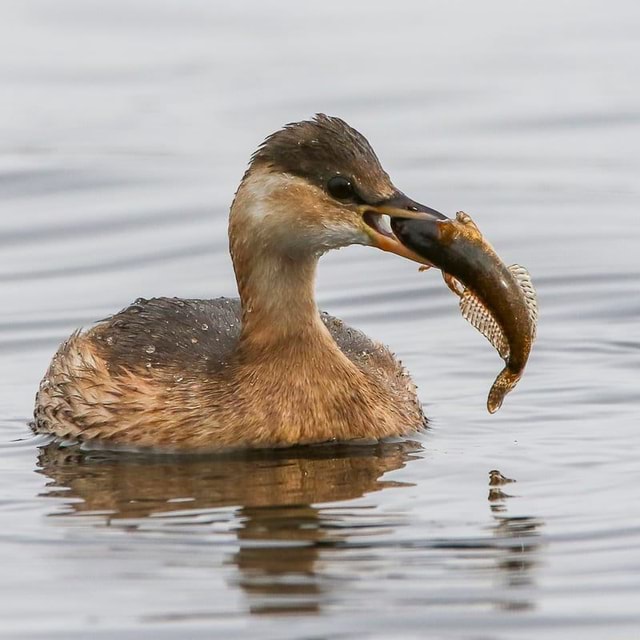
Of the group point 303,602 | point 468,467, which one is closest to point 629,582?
point 303,602

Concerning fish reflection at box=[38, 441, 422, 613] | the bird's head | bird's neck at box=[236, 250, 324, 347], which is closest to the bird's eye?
the bird's head

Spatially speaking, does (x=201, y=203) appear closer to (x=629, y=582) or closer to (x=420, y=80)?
(x=420, y=80)

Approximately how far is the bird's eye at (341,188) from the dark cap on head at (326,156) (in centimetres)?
3

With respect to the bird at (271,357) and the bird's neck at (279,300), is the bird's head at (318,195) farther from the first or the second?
the bird's neck at (279,300)

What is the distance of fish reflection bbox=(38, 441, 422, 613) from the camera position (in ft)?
34.3

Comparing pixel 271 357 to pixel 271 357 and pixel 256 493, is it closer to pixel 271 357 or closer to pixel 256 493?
pixel 271 357

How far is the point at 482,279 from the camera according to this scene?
40.0 feet

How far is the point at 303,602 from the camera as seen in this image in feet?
32.9

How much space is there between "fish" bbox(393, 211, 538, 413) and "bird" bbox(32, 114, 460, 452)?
37 centimetres

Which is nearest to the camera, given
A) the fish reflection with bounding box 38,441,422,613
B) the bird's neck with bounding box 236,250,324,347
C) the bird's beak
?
the fish reflection with bounding box 38,441,422,613

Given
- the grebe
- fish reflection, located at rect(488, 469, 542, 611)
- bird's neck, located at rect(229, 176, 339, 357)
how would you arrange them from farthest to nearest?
bird's neck, located at rect(229, 176, 339, 357) < the grebe < fish reflection, located at rect(488, 469, 542, 611)

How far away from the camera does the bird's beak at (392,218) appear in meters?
12.3

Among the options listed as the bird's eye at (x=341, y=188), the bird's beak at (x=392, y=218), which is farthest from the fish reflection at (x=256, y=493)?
the bird's eye at (x=341, y=188)

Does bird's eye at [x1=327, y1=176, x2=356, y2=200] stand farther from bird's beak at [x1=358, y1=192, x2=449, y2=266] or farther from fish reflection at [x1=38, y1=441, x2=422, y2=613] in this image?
fish reflection at [x1=38, y1=441, x2=422, y2=613]
